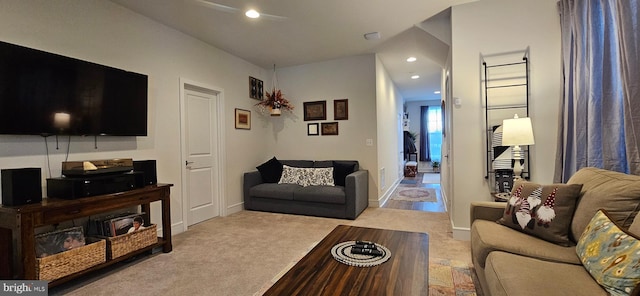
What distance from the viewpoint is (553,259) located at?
4.93ft

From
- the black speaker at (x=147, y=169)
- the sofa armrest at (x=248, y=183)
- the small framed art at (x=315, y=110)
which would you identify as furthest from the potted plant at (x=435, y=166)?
the black speaker at (x=147, y=169)

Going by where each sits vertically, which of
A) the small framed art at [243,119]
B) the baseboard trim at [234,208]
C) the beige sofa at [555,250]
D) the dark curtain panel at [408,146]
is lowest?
the baseboard trim at [234,208]

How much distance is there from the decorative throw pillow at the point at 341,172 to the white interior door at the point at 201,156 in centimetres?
177

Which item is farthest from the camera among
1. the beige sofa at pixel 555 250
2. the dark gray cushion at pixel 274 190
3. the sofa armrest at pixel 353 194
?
the dark gray cushion at pixel 274 190

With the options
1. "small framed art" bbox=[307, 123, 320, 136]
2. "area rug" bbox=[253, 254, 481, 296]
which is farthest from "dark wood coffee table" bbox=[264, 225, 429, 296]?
"small framed art" bbox=[307, 123, 320, 136]

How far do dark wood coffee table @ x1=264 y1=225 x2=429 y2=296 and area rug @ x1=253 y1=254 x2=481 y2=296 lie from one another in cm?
47

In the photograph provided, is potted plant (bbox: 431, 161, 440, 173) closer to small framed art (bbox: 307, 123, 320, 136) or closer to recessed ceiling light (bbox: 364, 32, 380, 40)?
small framed art (bbox: 307, 123, 320, 136)

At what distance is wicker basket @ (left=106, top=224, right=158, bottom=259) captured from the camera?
2.36 m

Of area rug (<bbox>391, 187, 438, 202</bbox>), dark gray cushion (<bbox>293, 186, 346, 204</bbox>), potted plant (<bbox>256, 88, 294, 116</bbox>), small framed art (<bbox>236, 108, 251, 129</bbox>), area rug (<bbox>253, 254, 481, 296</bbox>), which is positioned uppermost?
potted plant (<bbox>256, 88, 294, 116</bbox>)

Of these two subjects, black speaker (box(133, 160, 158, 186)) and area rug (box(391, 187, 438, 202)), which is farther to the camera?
area rug (box(391, 187, 438, 202))

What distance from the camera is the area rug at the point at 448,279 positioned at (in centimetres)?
199

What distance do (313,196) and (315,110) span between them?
165 centimetres

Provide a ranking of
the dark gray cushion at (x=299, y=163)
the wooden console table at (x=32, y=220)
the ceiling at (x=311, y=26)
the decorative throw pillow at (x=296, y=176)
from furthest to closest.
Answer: the dark gray cushion at (x=299, y=163), the decorative throw pillow at (x=296, y=176), the ceiling at (x=311, y=26), the wooden console table at (x=32, y=220)

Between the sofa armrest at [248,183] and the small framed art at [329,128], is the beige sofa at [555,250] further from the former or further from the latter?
the sofa armrest at [248,183]
